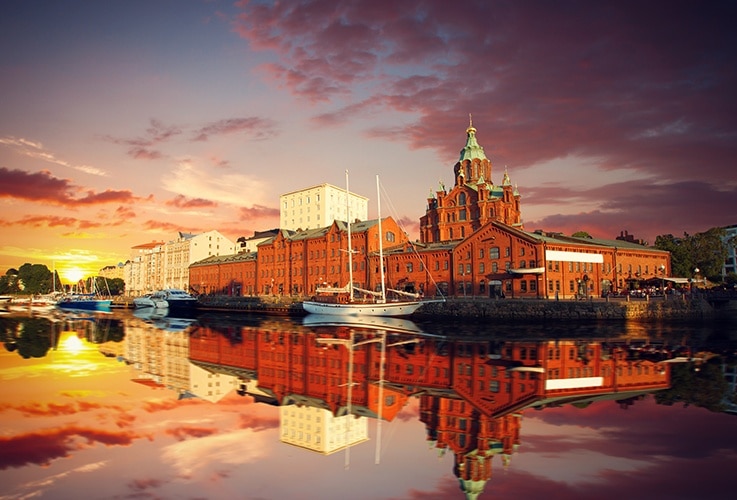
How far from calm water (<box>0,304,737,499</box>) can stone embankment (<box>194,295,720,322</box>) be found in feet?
102

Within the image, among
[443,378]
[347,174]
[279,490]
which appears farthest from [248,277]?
A: [279,490]

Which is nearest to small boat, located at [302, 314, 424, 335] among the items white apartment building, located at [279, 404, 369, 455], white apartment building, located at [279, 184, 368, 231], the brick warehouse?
the brick warehouse

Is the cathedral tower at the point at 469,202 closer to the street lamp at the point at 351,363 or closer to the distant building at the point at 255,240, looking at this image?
the street lamp at the point at 351,363

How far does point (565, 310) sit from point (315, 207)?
98.1 meters

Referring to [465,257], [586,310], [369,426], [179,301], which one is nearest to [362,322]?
[465,257]

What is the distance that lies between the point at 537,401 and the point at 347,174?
214ft

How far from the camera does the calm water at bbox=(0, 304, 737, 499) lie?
10836mm

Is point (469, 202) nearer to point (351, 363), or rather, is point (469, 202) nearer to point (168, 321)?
point (168, 321)

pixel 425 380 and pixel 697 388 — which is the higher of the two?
pixel 425 380

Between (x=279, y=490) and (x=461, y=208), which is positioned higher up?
(x=461, y=208)

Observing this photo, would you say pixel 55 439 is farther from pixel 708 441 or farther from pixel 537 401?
pixel 708 441

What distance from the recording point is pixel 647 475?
37.0 feet

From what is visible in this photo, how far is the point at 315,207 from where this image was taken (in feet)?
485

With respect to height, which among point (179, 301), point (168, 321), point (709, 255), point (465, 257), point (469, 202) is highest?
point (469, 202)
